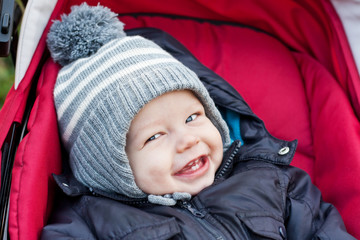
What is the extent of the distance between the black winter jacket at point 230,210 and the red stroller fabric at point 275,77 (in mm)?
70

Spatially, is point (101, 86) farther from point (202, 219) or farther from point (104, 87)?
point (202, 219)

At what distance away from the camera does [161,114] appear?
Answer: 4.00ft

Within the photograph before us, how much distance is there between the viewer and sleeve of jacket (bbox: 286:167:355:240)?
1238 millimetres

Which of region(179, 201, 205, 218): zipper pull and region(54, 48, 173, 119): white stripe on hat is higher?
region(54, 48, 173, 119): white stripe on hat

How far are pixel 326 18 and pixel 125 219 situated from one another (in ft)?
3.08

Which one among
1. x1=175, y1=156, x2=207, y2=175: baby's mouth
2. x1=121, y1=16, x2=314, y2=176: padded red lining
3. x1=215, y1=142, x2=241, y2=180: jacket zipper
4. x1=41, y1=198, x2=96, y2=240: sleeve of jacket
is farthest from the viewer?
x1=121, y1=16, x2=314, y2=176: padded red lining

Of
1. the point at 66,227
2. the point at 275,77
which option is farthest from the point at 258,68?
the point at 66,227

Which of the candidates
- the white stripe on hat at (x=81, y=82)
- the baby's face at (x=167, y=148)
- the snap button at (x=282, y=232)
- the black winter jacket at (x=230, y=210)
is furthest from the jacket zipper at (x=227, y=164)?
the white stripe on hat at (x=81, y=82)

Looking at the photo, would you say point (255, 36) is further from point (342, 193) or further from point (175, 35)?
point (342, 193)

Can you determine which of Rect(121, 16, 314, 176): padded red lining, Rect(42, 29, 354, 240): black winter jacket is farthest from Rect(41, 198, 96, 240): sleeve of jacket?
Rect(121, 16, 314, 176): padded red lining

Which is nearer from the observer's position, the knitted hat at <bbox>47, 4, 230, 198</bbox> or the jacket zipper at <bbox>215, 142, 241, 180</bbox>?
the knitted hat at <bbox>47, 4, 230, 198</bbox>

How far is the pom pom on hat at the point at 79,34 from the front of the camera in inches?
52.4

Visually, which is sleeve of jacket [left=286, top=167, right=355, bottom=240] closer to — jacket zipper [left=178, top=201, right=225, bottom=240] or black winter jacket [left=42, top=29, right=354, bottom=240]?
black winter jacket [left=42, top=29, right=354, bottom=240]

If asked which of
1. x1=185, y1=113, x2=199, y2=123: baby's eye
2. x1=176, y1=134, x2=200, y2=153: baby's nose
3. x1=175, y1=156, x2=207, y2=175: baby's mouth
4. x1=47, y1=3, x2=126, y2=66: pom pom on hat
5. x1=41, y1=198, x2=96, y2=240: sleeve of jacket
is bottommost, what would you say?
→ x1=41, y1=198, x2=96, y2=240: sleeve of jacket
